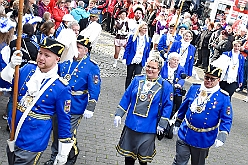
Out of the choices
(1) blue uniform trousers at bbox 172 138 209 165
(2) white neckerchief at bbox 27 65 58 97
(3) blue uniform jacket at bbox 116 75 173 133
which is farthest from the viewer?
(1) blue uniform trousers at bbox 172 138 209 165

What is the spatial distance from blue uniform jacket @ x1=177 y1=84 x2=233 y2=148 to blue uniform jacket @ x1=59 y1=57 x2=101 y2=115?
4.29 ft

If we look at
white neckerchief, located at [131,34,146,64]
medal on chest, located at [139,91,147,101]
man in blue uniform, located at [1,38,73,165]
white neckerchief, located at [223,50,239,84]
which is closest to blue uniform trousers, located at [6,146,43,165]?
man in blue uniform, located at [1,38,73,165]

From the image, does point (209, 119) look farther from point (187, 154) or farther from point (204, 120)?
point (187, 154)

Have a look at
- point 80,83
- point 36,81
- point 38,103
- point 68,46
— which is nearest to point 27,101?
point 38,103

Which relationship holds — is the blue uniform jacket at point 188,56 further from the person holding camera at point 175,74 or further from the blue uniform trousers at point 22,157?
the blue uniform trousers at point 22,157

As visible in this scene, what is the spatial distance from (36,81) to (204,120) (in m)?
2.39

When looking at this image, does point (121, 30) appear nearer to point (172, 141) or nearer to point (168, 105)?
point (172, 141)

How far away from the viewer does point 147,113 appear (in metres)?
4.90

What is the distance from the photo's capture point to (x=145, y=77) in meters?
5.07

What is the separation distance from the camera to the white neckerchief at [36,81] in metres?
3.67

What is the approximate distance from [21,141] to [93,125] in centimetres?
354

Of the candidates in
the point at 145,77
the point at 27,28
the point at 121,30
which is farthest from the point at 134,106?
the point at 121,30

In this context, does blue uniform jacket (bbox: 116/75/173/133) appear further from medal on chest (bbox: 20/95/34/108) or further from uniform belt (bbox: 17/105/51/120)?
medal on chest (bbox: 20/95/34/108)

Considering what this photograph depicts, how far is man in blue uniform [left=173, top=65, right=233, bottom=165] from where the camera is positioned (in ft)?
16.3
